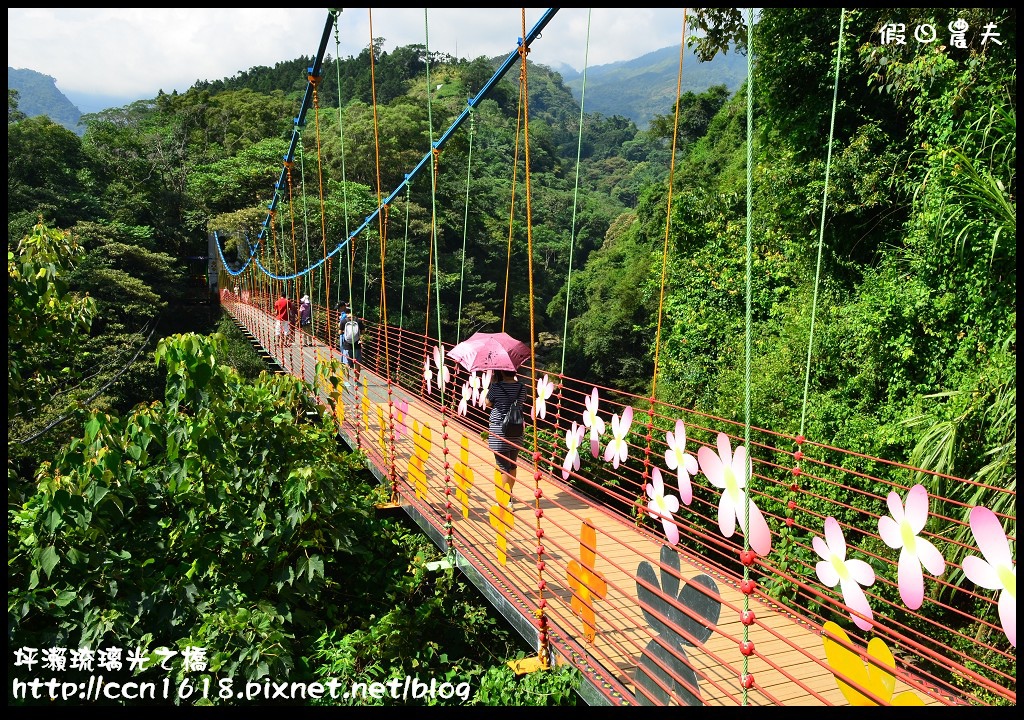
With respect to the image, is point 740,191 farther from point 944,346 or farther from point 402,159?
point 402,159

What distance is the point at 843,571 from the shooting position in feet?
6.79

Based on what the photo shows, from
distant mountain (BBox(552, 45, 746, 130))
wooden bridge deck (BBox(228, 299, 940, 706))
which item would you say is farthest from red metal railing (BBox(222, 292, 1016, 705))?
distant mountain (BBox(552, 45, 746, 130))

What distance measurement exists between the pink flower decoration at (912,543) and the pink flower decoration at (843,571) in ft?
0.28

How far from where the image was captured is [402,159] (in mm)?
18875

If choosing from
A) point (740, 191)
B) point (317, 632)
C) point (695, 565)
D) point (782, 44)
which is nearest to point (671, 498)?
point (695, 565)

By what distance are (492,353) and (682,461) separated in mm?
1367

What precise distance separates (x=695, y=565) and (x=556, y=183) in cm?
→ 2627

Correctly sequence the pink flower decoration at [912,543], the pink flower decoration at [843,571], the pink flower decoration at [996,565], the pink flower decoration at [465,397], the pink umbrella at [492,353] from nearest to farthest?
the pink flower decoration at [996,565]
the pink flower decoration at [912,543]
the pink flower decoration at [843,571]
the pink umbrella at [492,353]
the pink flower decoration at [465,397]

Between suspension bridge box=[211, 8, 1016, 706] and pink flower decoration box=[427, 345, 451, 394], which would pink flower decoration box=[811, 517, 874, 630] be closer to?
suspension bridge box=[211, 8, 1016, 706]

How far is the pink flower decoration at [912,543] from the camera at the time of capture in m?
1.85

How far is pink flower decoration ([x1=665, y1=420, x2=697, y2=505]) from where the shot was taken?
287 centimetres

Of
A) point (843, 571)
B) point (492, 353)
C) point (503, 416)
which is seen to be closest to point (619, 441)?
point (503, 416)

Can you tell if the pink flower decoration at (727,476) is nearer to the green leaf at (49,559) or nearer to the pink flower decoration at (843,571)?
the pink flower decoration at (843,571)

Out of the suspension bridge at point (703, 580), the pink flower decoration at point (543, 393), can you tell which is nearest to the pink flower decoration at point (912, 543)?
the suspension bridge at point (703, 580)
